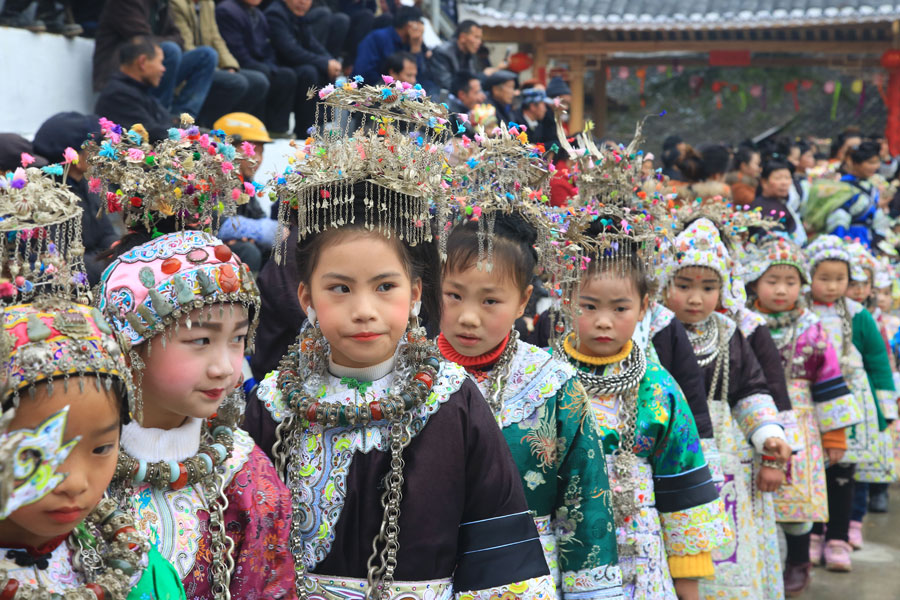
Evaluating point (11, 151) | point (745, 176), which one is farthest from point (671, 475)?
point (745, 176)

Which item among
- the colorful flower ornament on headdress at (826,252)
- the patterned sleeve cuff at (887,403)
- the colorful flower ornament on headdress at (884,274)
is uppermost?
the colorful flower ornament on headdress at (826,252)

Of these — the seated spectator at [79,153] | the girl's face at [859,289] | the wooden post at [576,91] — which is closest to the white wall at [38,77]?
the seated spectator at [79,153]

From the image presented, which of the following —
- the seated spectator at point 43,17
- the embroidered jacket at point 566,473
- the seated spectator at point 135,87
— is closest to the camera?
the embroidered jacket at point 566,473

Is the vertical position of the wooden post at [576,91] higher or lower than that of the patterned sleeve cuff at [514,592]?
higher

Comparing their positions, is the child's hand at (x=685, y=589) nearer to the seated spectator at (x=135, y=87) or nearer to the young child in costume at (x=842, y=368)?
the young child in costume at (x=842, y=368)

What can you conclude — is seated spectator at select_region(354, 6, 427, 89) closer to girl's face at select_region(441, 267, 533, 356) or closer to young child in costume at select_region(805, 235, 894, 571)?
young child in costume at select_region(805, 235, 894, 571)

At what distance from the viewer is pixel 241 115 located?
20.2 ft

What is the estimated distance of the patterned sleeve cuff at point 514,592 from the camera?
2.44 metres

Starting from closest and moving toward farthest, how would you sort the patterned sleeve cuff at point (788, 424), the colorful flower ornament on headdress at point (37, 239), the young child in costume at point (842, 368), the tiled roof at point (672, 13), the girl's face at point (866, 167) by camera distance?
the colorful flower ornament on headdress at point (37, 239), the patterned sleeve cuff at point (788, 424), the young child in costume at point (842, 368), the girl's face at point (866, 167), the tiled roof at point (672, 13)

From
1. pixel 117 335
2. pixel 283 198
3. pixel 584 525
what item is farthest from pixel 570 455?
pixel 117 335

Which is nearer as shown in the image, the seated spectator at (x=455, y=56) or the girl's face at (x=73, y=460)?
the girl's face at (x=73, y=460)

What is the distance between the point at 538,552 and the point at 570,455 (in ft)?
1.67

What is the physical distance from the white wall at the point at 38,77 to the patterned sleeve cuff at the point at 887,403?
5.60 metres

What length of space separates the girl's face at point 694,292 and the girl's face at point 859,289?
112 inches
